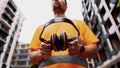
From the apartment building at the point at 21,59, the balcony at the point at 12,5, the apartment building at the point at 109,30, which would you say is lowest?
the apartment building at the point at 21,59

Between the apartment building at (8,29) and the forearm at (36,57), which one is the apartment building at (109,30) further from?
the apartment building at (8,29)

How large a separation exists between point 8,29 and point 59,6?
37.8 metres

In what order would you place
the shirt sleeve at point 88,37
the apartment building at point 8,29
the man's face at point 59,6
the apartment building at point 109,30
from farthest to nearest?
the apartment building at point 8,29
the apartment building at point 109,30
the man's face at point 59,6
the shirt sleeve at point 88,37

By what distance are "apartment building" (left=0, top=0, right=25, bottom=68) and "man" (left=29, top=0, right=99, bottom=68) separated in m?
32.8

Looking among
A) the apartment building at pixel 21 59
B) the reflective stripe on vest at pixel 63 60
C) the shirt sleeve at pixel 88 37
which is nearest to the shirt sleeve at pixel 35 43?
the reflective stripe on vest at pixel 63 60

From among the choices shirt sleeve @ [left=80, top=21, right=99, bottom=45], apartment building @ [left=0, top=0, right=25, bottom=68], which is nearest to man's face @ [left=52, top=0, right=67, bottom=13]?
shirt sleeve @ [left=80, top=21, right=99, bottom=45]

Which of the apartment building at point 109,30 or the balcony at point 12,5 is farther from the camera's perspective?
the balcony at point 12,5

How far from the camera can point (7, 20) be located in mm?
38406

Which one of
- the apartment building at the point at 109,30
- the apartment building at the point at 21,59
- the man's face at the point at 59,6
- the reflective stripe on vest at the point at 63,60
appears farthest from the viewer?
the apartment building at the point at 21,59

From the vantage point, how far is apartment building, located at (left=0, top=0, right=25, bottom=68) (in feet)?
114

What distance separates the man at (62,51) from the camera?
66.9 inches

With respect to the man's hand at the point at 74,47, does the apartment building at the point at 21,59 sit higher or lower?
lower

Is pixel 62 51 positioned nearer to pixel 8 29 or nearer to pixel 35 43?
pixel 35 43

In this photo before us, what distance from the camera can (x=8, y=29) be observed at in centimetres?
3841
